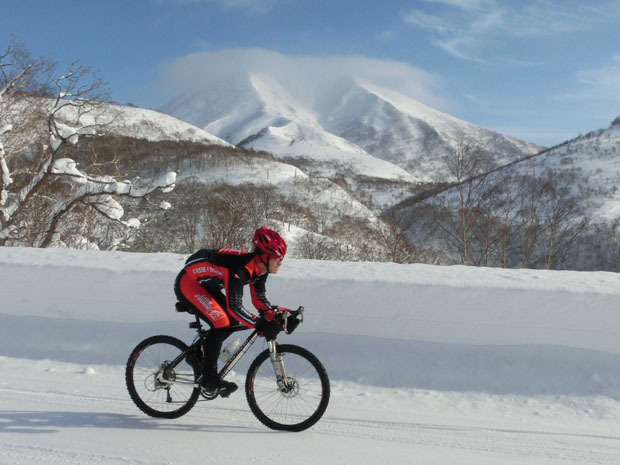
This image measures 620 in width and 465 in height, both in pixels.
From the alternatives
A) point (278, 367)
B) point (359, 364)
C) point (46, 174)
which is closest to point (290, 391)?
point (278, 367)

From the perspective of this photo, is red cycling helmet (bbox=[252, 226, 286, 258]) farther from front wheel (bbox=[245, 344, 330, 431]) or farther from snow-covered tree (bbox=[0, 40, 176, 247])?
snow-covered tree (bbox=[0, 40, 176, 247])

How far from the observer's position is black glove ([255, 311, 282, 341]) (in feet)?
12.5

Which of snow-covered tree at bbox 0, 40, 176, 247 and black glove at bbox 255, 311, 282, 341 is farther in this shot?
snow-covered tree at bbox 0, 40, 176, 247

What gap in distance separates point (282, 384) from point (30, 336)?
A: 4.07 m

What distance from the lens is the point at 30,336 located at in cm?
610

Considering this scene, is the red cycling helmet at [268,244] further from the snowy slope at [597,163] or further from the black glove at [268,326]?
the snowy slope at [597,163]

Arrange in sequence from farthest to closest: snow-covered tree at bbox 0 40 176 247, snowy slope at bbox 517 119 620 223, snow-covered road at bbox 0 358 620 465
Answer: snowy slope at bbox 517 119 620 223 < snow-covered tree at bbox 0 40 176 247 < snow-covered road at bbox 0 358 620 465

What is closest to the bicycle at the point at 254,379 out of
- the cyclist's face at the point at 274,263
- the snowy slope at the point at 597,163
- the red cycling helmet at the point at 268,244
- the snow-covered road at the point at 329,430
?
the snow-covered road at the point at 329,430

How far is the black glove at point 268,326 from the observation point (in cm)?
379

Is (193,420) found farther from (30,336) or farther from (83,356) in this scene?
(30,336)

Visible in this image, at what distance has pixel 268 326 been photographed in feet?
12.5

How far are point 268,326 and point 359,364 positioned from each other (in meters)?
1.95

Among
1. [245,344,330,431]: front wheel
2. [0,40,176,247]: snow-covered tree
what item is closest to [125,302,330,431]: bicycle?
[245,344,330,431]: front wheel

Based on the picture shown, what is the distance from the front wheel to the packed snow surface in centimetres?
15
